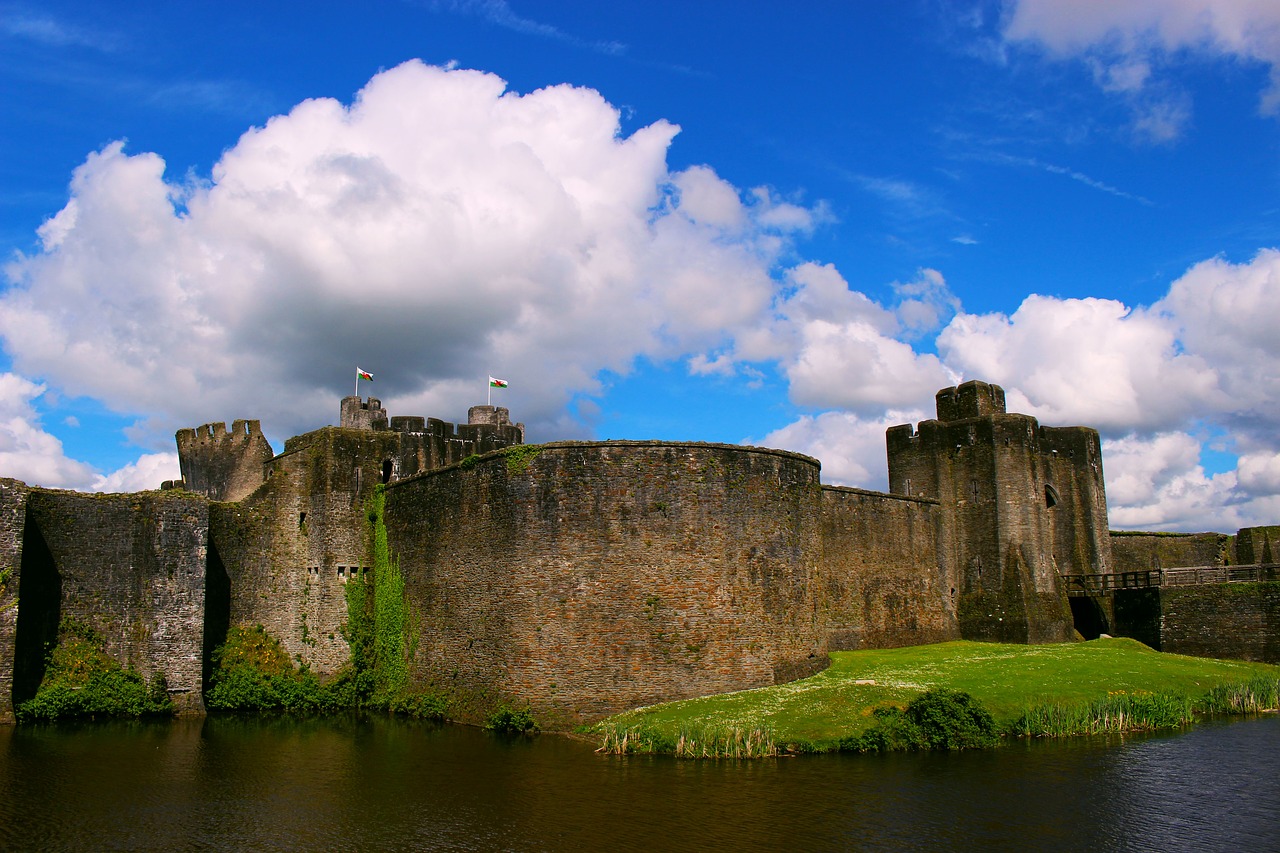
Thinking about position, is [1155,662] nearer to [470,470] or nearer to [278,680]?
[470,470]

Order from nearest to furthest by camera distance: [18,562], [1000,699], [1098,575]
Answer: [1000,699]
[18,562]
[1098,575]

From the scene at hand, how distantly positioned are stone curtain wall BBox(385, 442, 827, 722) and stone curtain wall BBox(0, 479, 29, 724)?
40.0ft

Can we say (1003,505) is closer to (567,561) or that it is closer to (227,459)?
(567,561)

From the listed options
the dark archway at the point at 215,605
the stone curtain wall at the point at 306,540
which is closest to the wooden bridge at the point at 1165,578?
the stone curtain wall at the point at 306,540

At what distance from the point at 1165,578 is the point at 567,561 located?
26.6m

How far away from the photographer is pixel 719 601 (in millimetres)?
26094

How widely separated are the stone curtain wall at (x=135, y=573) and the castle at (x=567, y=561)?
6 cm

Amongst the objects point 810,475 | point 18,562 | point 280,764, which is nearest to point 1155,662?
point 810,475

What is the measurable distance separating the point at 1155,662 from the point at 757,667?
14.4 m

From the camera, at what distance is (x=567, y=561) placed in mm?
26188

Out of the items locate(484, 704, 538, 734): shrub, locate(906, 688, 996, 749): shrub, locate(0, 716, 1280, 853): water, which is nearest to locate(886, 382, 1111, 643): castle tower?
locate(0, 716, 1280, 853): water

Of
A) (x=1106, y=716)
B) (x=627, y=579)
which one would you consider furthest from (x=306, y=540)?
(x=1106, y=716)

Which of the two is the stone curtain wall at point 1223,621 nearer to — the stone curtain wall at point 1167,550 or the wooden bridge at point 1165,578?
the wooden bridge at point 1165,578

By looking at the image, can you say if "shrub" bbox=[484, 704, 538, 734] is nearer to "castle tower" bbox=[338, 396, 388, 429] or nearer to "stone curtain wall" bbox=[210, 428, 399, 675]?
"stone curtain wall" bbox=[210, 428, 399, 675]
